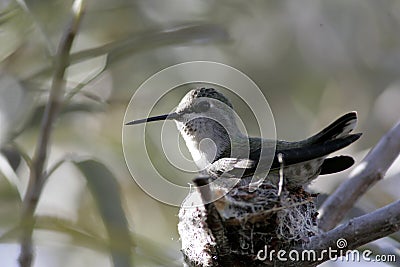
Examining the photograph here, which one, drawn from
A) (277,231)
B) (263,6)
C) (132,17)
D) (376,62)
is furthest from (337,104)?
(277,231)

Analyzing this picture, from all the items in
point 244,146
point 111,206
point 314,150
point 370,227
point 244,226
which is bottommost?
point 370,227

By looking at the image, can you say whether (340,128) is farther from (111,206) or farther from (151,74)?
(151,74)

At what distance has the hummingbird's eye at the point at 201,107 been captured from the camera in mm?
3738

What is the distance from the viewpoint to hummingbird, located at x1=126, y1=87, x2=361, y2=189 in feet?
9.54

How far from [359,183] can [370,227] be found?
3.30 feet

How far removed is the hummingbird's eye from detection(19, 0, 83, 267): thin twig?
1.30 m

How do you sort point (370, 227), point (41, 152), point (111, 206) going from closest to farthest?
point (41, 152) → point (370, 227) → point (111, 206)

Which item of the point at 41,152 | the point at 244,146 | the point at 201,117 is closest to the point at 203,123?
the point at 201,117

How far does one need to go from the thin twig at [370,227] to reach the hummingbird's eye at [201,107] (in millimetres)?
1426

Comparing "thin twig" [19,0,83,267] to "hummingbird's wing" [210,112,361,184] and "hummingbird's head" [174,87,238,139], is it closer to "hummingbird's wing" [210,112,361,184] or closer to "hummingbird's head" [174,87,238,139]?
"hummingbird's wing" [210,112,361,184]

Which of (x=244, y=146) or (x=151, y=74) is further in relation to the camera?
(x=151, y=74)

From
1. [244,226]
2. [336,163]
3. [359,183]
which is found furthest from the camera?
[359,183]

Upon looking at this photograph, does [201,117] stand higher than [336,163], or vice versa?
[201,117]

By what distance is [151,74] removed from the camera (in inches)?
204
